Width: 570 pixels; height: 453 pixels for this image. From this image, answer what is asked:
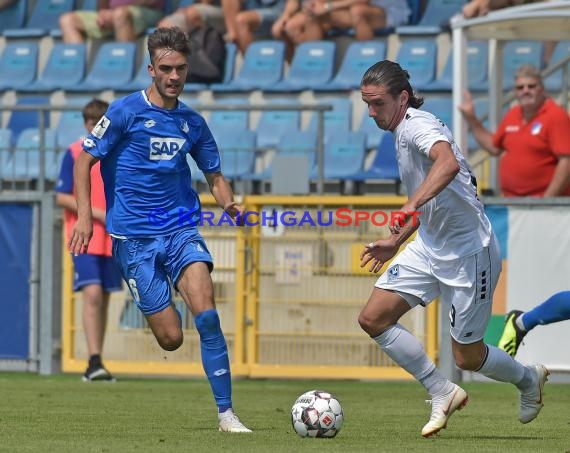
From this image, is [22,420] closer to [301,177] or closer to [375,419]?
[375,419]

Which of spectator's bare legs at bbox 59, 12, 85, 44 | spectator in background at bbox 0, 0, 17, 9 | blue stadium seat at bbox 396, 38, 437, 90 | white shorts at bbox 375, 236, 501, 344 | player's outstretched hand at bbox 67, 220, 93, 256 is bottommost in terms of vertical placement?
white shorts at bbox 375, 236, 501, 344

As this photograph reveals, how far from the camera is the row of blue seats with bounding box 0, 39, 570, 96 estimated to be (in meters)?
17.7

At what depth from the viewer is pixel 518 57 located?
17.6 m

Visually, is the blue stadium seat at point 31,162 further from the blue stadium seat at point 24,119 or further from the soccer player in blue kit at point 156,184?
the soccer player in blue kit at point 156,184

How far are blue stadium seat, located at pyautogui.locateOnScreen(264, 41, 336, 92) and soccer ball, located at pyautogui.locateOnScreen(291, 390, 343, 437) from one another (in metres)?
11.0

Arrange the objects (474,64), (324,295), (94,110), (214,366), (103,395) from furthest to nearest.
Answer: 1. (474,64)
2. (324,295)
3. (94,110)
4. (103,395)
5. (214,366)

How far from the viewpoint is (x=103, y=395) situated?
11367 millimetres

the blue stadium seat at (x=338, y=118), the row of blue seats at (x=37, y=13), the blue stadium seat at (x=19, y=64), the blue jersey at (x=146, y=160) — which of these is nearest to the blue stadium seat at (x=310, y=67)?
the blue stadium seat at (x=338, y=118)

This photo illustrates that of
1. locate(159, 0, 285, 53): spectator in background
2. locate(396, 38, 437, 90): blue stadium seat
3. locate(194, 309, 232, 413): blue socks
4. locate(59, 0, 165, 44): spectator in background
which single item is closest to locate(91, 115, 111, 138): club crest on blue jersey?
locate(194, 309, 232, 413): blue socks

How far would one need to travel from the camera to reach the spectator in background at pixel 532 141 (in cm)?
1311

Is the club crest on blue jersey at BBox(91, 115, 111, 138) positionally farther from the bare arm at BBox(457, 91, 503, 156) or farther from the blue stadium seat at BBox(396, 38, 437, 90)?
the blue stadium seat at BBox(396, 38, 437, 90)

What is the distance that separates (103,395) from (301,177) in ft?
11.0

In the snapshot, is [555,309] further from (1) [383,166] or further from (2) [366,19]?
(2) [366,19]

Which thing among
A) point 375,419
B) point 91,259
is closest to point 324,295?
point 91,259
